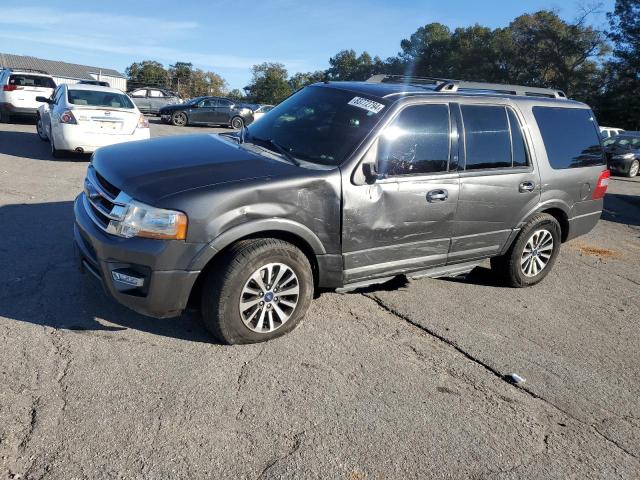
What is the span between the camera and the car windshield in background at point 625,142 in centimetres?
1903

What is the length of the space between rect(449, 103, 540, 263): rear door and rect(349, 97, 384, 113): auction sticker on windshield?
79cm

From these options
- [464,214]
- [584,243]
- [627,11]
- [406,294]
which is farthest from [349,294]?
[627,11]

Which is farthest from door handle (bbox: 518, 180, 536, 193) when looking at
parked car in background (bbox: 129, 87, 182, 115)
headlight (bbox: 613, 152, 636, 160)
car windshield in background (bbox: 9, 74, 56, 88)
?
parked car in background (bbox: 129, 87, 182, 115)

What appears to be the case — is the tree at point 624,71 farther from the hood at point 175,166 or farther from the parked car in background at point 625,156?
the hood at point 175,166

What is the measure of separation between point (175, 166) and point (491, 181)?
2741mm

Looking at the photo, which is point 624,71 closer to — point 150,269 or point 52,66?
point 150,269

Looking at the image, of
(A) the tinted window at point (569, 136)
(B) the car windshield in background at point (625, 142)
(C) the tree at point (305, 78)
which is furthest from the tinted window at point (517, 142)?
(C) the tree at point (305, 78)

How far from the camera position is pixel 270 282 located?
12.1ft

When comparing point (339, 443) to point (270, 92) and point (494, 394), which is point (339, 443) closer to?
point (494, 394)

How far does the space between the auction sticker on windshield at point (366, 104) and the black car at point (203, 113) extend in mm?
18882

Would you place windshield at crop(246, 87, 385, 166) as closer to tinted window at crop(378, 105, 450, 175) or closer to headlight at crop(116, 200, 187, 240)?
tinted window at crop(378, 105, 450, 175)

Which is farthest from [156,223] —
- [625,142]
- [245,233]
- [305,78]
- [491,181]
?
[305,78]

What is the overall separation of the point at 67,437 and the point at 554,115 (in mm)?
5090

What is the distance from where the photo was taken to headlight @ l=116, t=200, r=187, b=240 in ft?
10.9
